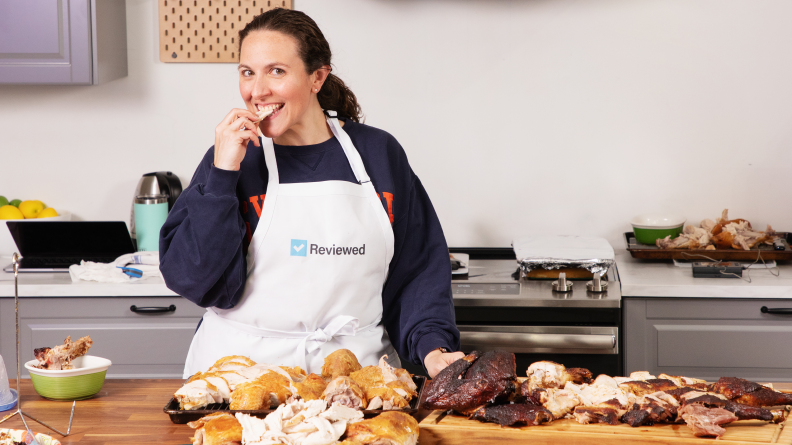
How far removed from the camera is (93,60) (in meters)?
2.79

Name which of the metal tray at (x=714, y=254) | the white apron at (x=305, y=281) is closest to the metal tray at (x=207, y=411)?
the white apron at (x=305, y=281)

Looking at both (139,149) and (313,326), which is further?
(139,149)

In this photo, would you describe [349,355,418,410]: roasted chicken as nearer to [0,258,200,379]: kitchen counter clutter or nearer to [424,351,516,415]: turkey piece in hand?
[424,351,516,415]: turkey piece in hand

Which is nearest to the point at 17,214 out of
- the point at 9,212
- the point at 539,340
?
the point at 9,212

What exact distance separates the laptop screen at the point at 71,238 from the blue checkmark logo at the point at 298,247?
1.43m

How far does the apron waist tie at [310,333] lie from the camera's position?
1.64 m

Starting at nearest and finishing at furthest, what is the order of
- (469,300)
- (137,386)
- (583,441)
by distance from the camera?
(583,441)
(137,386)
(469,300)

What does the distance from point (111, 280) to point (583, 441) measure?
192 cm

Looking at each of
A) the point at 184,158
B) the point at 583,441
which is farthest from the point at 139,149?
the point at 583,441

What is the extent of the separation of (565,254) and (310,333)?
1.24m

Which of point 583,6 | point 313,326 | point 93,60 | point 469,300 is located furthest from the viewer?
point 583,6

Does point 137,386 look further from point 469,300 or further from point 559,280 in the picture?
point 559,280

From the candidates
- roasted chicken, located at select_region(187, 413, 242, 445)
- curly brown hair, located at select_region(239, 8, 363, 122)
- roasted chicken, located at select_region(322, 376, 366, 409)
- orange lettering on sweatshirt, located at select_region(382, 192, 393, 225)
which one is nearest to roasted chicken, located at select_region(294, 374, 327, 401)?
roasted chicken, located at select_region(322, 376, 366, 409)

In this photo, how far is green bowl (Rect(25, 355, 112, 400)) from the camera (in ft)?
4.47
